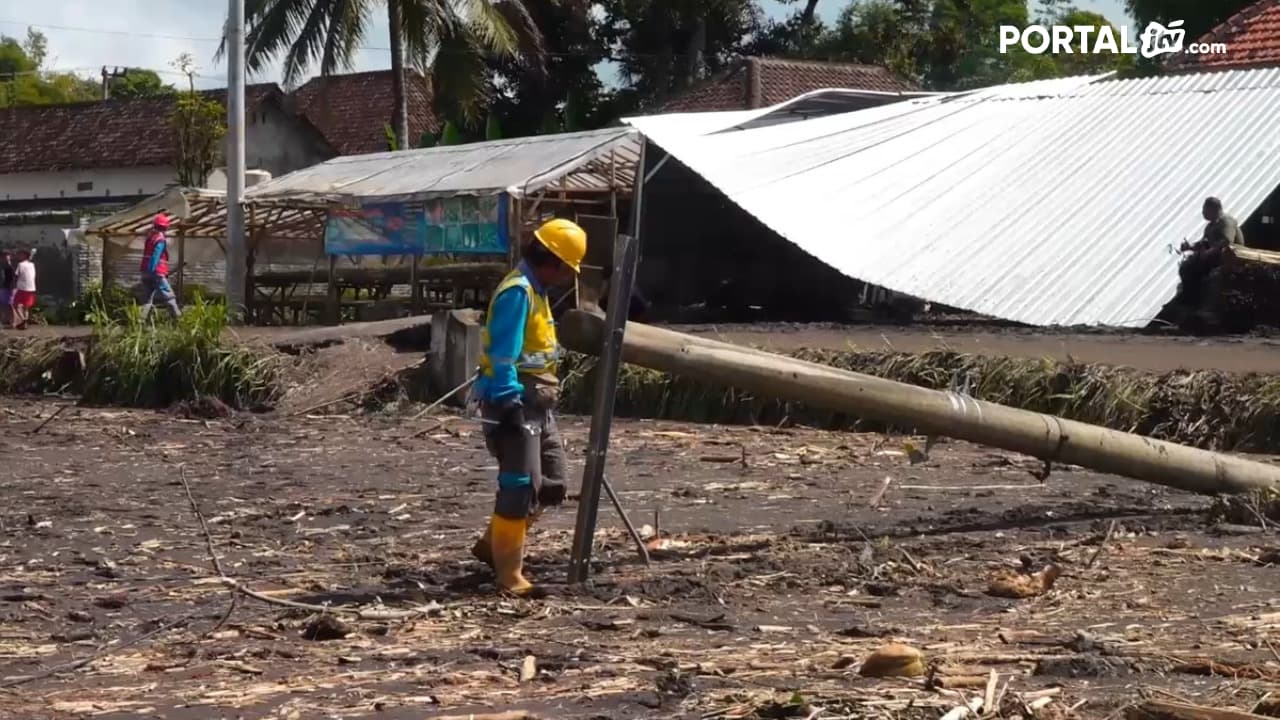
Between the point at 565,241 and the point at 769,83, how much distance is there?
117ft

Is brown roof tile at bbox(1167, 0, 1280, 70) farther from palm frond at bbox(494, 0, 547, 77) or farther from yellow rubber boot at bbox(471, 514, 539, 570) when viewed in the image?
yellow rubber boot at bbox(471, 514, 539, 570)

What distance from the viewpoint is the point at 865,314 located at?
80.7ft

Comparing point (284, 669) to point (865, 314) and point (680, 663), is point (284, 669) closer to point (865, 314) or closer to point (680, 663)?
point (680, 663)

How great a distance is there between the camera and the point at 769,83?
4328 centimetres

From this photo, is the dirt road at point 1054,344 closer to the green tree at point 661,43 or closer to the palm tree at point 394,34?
the palm tree at point 394,34

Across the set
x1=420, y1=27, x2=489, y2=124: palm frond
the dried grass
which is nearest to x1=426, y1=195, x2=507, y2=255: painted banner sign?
x1=420, y1=27, x2=489, y2=124: palm frond

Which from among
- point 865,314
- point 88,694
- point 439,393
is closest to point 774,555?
point 88,694

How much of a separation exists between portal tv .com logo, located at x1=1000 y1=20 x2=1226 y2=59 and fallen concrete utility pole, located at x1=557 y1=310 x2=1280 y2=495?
942 inches

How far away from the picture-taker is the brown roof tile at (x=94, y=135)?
5078cm

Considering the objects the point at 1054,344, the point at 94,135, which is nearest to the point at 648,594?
the point at 1054,344

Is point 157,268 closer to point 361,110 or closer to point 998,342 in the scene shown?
point 998,342

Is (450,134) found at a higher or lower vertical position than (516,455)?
higher

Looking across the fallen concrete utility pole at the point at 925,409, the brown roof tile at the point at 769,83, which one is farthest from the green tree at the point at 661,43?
the fallen concrete utility pole at the point at 925,409

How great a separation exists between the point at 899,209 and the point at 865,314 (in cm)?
271
